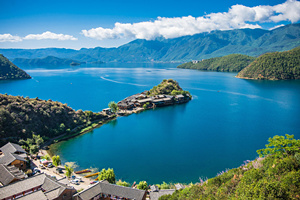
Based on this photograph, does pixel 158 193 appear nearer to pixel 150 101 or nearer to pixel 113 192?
pixel 113 192

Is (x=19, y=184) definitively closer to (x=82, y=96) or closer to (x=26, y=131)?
(x=26, y=131)

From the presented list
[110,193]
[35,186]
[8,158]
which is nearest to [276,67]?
[110,193]

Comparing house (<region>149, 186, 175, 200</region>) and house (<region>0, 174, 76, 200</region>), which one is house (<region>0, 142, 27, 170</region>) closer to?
house (<region>0, 174, 76, 200</region>)

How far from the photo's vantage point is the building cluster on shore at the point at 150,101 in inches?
1970

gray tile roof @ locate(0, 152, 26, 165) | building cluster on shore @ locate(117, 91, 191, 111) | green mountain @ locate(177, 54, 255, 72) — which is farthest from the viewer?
green mountain @ locate(177, 54, 255, 72)

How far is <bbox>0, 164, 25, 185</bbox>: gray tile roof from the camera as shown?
656 inches

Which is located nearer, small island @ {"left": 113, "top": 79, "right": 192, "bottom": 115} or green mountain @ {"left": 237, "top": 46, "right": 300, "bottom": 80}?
small island @ {"left": 113, "top": 79, "right": 192, "bottom": 115}

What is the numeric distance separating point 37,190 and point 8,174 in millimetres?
3618

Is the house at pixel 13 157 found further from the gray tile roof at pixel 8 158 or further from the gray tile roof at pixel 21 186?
the gray tile roof at pixel 21 186

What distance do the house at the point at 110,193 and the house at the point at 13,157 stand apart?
8.89 metres

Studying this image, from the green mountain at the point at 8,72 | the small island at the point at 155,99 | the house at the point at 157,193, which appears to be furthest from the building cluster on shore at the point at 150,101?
the green mountain at the point at 8,72

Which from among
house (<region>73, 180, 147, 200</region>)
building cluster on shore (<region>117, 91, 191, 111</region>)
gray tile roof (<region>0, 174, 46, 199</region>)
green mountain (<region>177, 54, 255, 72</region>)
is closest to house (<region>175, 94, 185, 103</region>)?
building cluster on shore (<region>117, 91, 191, 111</region>)

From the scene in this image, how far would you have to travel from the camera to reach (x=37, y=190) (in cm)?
1594

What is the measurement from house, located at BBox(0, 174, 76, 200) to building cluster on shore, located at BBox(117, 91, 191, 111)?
3274 centimetres
